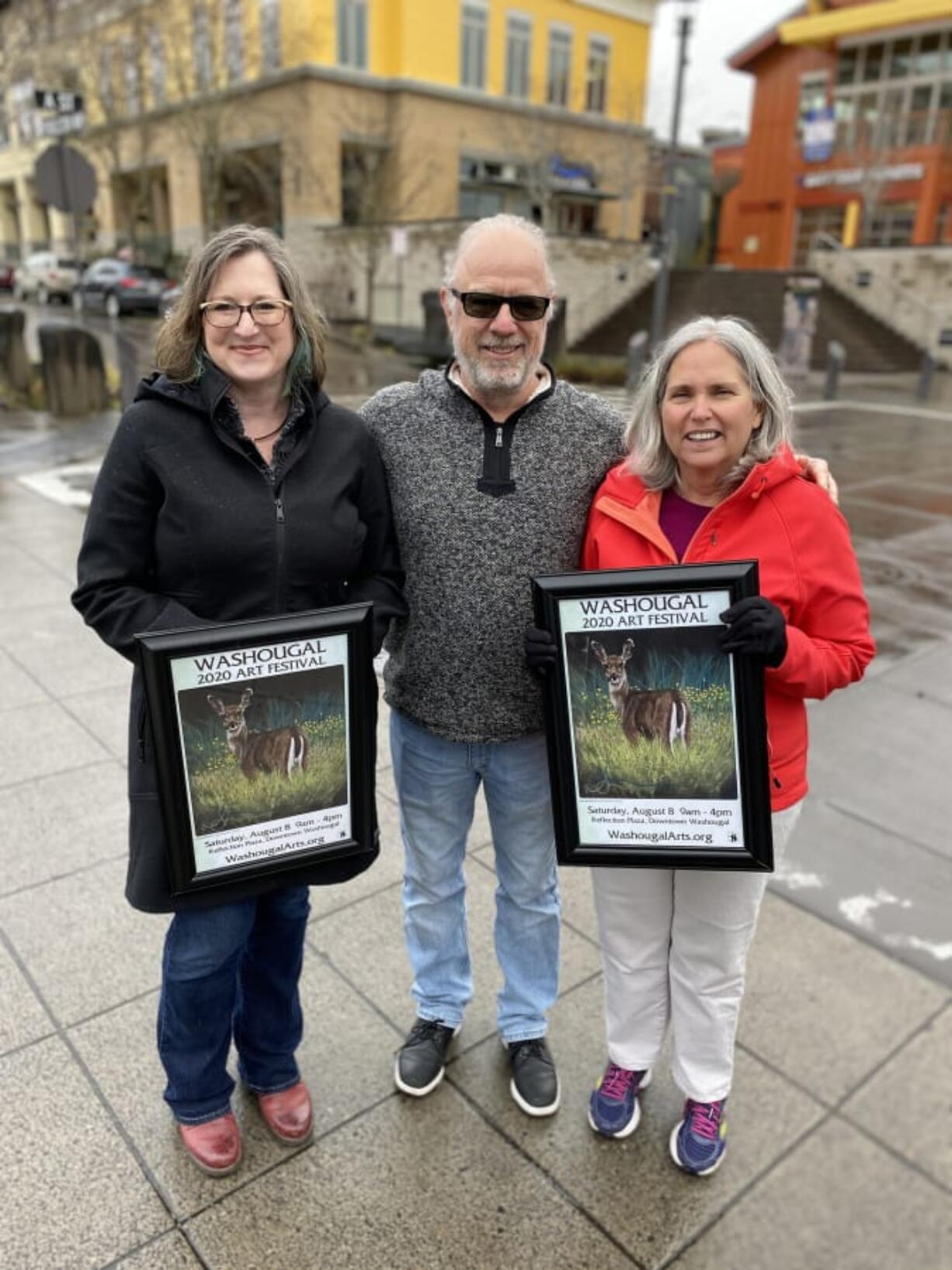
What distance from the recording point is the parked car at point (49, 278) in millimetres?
35500

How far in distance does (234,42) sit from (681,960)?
4067 centimetres

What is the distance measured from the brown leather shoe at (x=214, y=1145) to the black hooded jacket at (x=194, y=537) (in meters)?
0.66

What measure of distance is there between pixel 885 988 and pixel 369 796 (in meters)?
1.94

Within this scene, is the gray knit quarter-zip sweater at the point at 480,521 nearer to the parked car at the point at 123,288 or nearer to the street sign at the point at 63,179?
the street sign at the point at 63,179

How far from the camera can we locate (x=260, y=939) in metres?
2.43

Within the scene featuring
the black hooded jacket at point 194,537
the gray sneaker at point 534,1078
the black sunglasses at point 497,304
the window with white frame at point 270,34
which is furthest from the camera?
the window with white frame at point 270,34

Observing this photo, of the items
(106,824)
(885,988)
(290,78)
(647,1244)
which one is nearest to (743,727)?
(647,1244)

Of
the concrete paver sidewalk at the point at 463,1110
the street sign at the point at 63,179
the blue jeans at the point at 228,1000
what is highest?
the street sign at the point at 63,179

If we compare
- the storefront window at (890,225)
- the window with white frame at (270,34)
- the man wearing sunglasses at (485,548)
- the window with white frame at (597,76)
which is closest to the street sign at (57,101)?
the man wearing sunglasses at (485,548)

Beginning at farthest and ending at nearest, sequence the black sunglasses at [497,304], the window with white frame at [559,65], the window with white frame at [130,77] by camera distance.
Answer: the window with white frame at [559,65] < the window with white frame at [130,77] < the black sunglasses at [497,304]

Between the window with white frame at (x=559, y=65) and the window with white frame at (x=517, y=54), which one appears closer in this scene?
the window with white frame at (x=517, y=54)

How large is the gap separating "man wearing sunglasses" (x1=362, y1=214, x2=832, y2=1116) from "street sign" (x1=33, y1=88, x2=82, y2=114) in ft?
43.6

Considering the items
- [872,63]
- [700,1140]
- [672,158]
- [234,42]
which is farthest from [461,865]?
[872,63]

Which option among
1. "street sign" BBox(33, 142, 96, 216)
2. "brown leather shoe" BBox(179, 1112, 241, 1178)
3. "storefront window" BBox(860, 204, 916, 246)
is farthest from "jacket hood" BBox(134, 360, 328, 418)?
"storefront window" BBox(860, 204, 916, 246)
